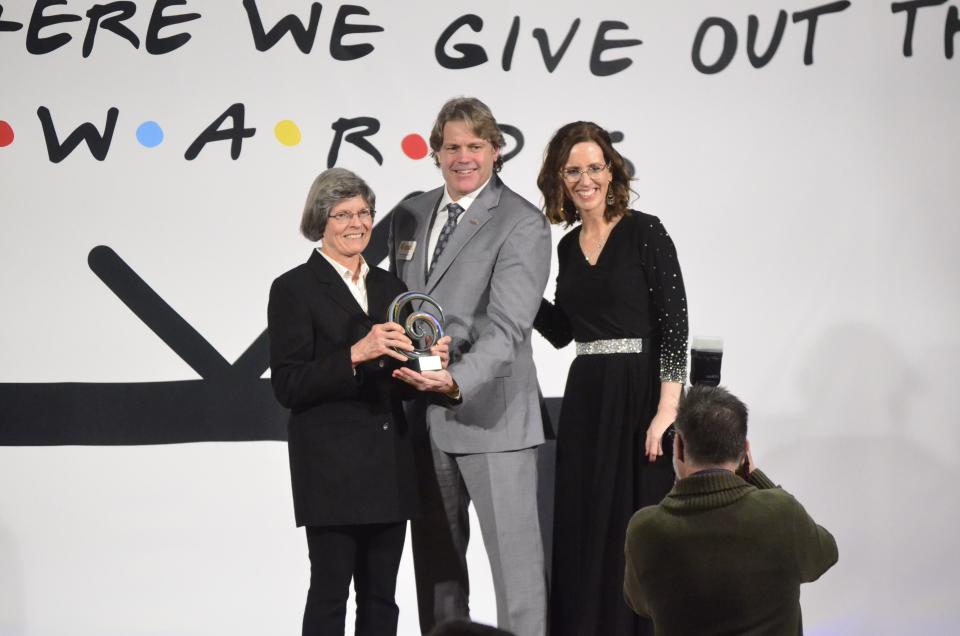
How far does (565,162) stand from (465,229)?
0.31 meters

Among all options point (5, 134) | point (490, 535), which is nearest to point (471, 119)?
point (490, 535)

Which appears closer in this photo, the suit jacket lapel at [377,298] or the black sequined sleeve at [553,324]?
the suit jacket lapel at [377,298]

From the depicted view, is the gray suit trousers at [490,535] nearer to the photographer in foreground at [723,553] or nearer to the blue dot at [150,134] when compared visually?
the photographer in foreground at [723,553]

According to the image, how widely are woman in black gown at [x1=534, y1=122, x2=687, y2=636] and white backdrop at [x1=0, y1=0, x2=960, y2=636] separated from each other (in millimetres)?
1029

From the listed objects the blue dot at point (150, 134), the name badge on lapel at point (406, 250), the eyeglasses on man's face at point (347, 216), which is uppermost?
the blue dot at point (150, 134)

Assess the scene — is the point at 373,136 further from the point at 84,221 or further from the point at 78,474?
the point at 78,474

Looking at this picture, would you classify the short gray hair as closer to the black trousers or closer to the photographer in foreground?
the black trousers

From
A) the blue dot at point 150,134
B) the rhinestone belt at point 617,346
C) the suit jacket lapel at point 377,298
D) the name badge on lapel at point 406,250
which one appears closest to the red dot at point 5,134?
the blue dot at point 150,134

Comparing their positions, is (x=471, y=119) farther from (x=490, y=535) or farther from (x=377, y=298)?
(x=490, y=535)

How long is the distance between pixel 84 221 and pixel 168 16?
30.7 inches

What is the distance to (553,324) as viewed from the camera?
300 centimetres

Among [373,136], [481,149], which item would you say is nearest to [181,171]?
[373,136]

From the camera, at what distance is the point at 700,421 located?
197 centimetres

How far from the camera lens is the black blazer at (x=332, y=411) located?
2553mm
